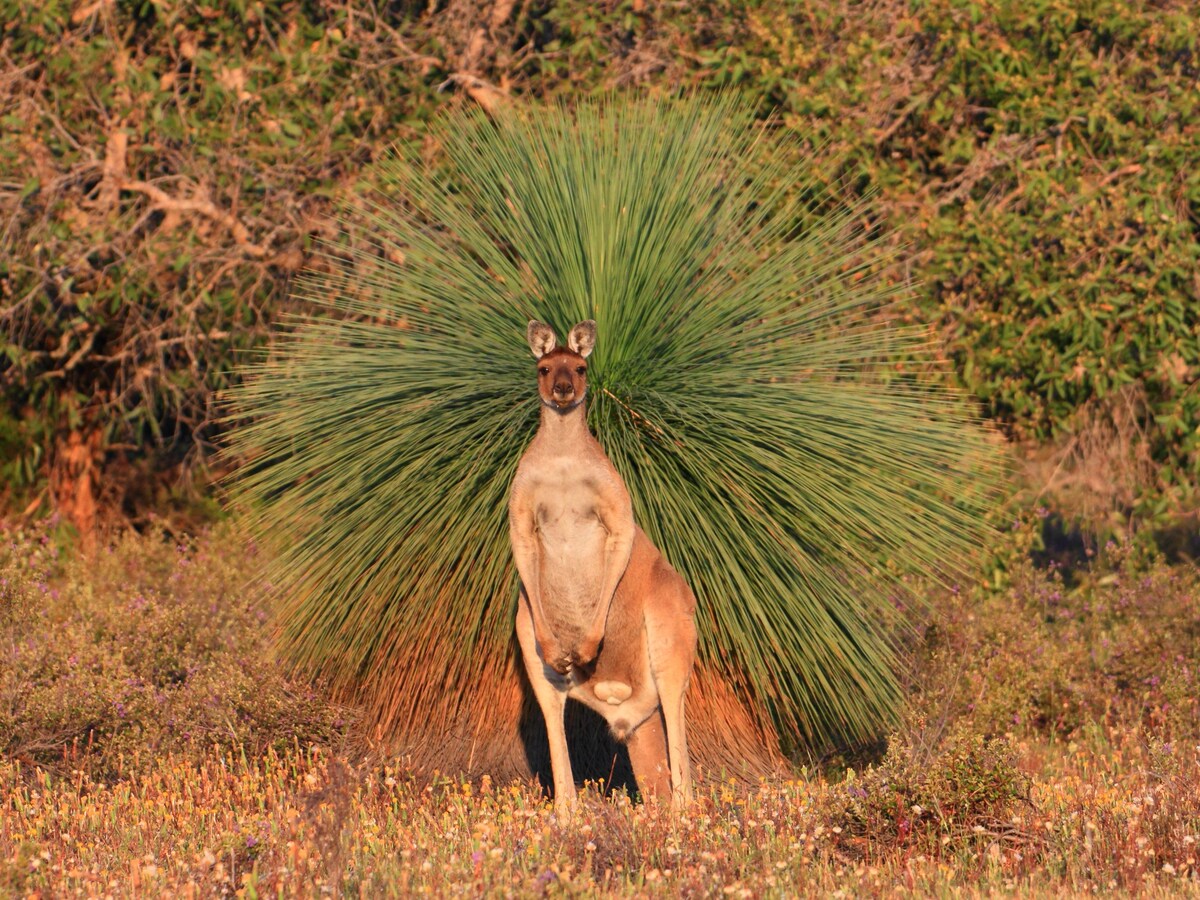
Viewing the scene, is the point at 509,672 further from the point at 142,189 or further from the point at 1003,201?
the point at 142,189

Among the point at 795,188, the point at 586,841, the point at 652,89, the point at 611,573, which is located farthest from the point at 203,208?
the point at 586,841

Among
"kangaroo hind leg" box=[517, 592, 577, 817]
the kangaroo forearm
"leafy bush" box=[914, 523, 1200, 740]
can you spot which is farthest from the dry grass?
"leafy bush" box=[914, 523, 1200, 740]

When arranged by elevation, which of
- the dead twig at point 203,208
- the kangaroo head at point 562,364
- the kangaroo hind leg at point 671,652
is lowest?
the kangaroo hind leg at point 671,652

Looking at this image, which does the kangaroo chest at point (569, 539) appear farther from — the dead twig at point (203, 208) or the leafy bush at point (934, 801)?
the dead twig at point (203, 208)

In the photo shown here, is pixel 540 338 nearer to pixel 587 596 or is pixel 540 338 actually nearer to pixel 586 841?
pixel 587 596

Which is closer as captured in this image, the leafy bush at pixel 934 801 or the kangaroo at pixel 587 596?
the leafy bush at pixel 934 801

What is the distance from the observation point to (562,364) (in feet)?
19.2

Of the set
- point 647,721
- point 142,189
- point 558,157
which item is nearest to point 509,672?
point 647,721

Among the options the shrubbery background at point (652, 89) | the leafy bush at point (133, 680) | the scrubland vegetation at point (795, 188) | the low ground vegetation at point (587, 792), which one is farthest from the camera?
the shrubbery background at point (652, 89)

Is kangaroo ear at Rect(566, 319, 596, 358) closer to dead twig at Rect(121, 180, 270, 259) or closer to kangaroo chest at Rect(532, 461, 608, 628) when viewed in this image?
kangaroo chest at Rect(532, 461, 608, 628)

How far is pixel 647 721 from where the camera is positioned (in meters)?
6.45

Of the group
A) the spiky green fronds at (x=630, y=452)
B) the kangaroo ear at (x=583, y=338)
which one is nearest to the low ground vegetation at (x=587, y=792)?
the spiky green fronds at (x=630, y=452)

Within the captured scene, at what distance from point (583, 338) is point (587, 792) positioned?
178 cm

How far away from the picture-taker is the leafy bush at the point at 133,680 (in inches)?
298
